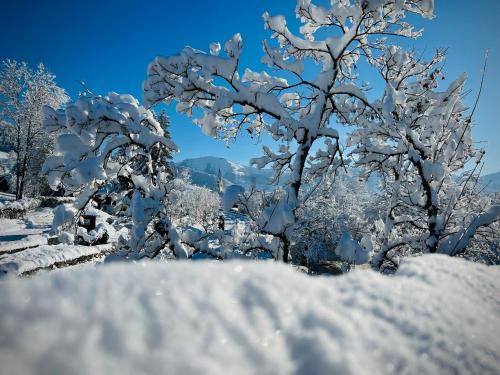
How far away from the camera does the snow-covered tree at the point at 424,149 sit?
377cm

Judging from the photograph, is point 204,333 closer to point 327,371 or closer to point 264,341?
point 264,341

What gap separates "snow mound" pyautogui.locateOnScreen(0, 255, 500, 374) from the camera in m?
0.37

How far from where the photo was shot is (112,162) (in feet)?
13.1

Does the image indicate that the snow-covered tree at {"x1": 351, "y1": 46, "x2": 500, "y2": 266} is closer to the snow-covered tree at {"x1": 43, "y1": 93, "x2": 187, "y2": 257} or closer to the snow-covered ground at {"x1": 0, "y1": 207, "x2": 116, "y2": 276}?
the snow-covered tree at {"x1": 43, "y1": 93, "x2": 187, "y2": 257}

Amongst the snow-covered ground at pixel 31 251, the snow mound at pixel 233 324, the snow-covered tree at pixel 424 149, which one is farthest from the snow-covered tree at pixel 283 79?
the snow-covered ground at pixel 31 251

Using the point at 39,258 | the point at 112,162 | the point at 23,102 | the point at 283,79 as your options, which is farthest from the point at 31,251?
the point at 23,102

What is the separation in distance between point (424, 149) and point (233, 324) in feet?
15.6

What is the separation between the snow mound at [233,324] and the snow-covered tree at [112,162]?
9.13ft

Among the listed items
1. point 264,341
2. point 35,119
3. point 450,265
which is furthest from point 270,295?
point 35,119

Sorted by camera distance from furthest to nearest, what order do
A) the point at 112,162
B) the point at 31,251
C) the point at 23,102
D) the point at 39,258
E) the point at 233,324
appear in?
1. the point at 23,102
2. the point at 31,251
3. the point at 39,258
4. the point at 112,162
5. the point at 233,324

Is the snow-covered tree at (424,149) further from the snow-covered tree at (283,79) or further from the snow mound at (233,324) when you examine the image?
the snow mound at (233,324)

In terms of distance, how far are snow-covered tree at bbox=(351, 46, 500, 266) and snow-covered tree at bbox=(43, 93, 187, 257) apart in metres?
3.36

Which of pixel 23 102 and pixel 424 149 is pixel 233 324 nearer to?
pixel 424 149

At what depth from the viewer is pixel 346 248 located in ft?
11.9
